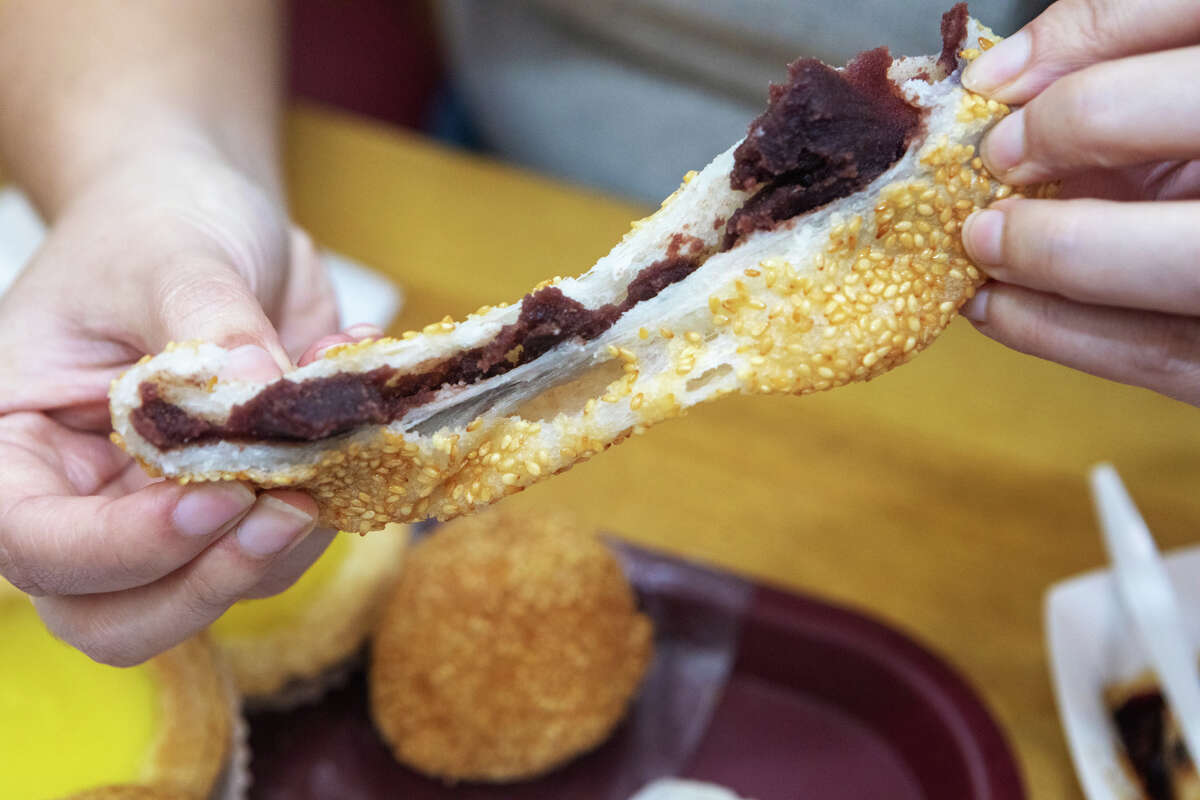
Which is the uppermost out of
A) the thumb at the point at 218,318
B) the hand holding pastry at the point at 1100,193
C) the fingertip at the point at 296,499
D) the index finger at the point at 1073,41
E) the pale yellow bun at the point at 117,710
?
the index finger at the point at 1073,41

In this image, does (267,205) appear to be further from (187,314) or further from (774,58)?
(774,58)

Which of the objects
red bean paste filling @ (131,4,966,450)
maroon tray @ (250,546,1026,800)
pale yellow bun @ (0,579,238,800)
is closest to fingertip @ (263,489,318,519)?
red bean paste filling @ (131,4,966,450)

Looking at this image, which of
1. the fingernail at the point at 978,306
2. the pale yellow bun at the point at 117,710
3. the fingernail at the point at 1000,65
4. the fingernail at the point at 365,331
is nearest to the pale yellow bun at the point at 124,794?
the pale yellow bun at the point at 117,710

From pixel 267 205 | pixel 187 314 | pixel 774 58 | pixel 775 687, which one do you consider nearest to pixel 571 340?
pixel 187 314

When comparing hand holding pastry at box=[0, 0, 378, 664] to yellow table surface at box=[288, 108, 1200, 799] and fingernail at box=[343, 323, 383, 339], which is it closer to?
fingernail at box=[343, 323, 383, 339]

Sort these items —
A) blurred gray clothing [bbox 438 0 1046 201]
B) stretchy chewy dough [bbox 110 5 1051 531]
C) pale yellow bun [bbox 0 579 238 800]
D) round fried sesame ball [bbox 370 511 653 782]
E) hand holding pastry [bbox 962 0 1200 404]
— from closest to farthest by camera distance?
hand holding pastry [bbox 962 0 1200 404] < stretchy chewy dough [bbox 110 5 1051 531] < pale yellow bun [bbox 0 579 238 800] < round fried sesame ball [bbox 370 511 653 782] < blurred gray clothing [bbox 438 0 1046 201]

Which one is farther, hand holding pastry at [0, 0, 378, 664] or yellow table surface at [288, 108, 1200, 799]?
yellow table surface at [288, 108, 1200, 799]

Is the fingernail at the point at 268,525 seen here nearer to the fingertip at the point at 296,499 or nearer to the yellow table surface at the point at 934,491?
the fingertip at the point at 296,499
